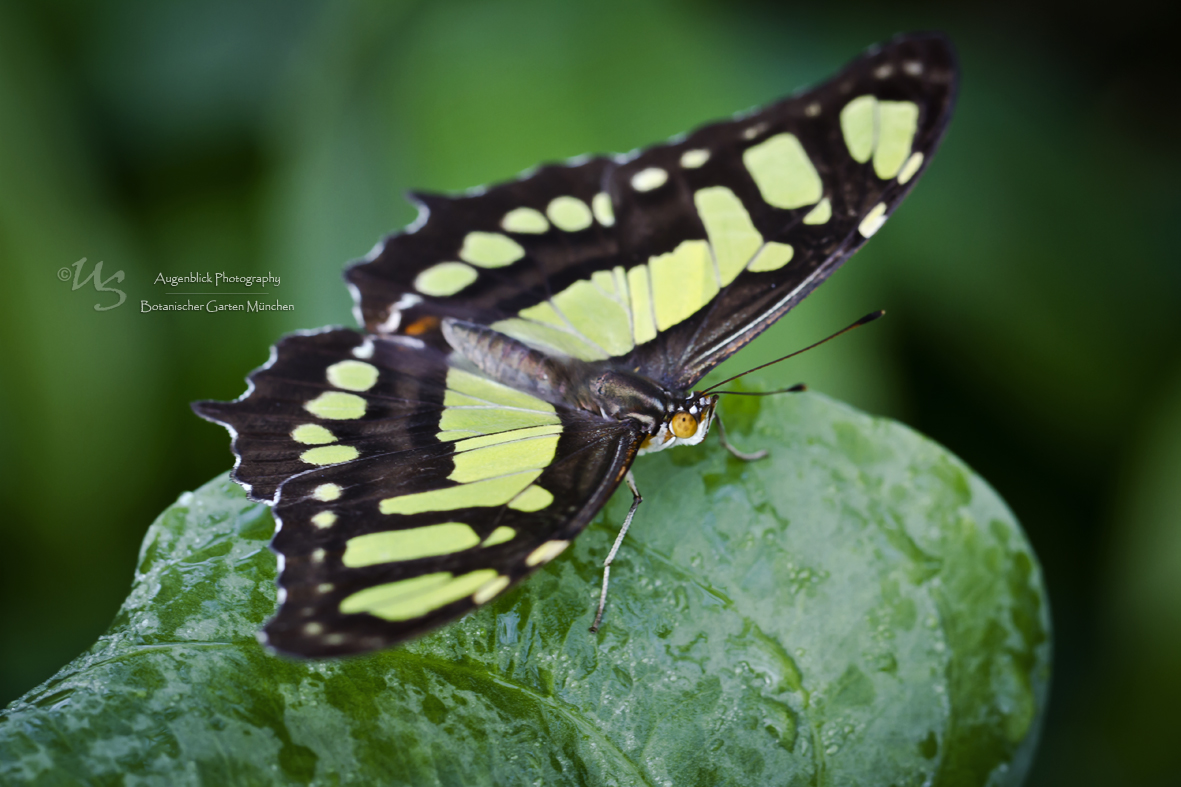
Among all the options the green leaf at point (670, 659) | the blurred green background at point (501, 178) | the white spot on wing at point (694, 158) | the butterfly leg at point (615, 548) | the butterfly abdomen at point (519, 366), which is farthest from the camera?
the blurred green background at point (501, 178)

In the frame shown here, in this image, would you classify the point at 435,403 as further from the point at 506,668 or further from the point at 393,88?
the point at 393,88

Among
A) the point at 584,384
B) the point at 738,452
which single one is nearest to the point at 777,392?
the point at 738,452

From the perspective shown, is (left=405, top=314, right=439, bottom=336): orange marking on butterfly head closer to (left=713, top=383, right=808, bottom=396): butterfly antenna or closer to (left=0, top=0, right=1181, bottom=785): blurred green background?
(left=0, top=0, right=1181, bottom=785): blurred green background

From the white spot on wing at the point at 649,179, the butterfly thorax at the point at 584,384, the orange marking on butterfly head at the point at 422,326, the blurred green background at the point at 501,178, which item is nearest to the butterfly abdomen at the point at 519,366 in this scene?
the butterfly thorax at the point at 584,384

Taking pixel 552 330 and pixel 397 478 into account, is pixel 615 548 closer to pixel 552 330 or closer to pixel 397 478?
pixel 397 478

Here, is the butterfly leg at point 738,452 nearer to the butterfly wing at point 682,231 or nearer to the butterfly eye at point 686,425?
the butterfly eye at point 686,425

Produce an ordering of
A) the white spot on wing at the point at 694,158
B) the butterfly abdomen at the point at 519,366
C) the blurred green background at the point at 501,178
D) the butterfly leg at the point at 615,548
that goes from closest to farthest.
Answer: the butterfly leg at the point at 615,548 < the butterfly abdomen at the point at 519,366 < the white spot on wing at the point at 694,158 < the blurred green background at the point at 501,178

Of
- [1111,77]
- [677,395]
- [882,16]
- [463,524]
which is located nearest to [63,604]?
[463,524]

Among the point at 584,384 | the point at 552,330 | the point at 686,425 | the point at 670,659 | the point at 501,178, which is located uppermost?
the point at 501,178
